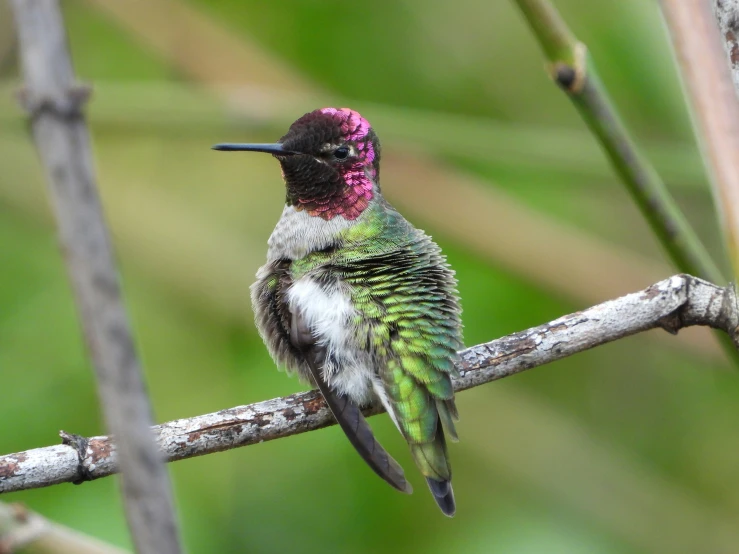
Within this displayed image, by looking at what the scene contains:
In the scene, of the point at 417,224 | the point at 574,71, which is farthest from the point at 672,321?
the point at 417,224

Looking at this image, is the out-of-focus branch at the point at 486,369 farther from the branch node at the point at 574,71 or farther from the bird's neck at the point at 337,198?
the bird's neck at the point at 337,198

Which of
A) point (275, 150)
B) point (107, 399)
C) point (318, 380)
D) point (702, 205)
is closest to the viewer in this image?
point (107, 399)

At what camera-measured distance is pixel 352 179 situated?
3084 millimetres

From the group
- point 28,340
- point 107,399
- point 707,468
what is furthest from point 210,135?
point 107,399

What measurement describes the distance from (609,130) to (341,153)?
4.38ft

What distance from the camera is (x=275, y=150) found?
293 cm

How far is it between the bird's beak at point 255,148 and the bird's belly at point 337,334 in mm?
479

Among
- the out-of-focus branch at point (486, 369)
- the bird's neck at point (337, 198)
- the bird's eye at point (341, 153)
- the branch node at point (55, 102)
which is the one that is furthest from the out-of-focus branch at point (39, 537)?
the bird's eye at point (341, 153)

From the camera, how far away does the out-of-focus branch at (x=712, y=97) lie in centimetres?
76

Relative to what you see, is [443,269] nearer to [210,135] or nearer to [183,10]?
[210,135]

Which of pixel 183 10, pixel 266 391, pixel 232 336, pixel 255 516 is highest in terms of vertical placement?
pixel 183 10

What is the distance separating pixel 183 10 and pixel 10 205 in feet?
4.11

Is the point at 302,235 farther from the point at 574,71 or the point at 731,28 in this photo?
the point at 731,28

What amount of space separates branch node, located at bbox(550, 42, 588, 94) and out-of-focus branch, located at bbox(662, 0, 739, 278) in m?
0.95
